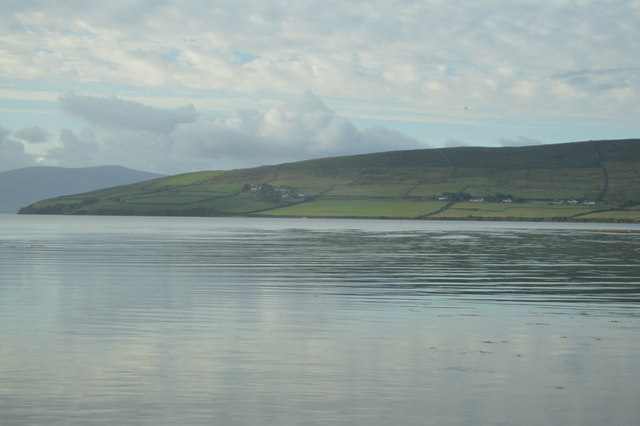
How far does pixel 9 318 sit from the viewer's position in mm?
22000

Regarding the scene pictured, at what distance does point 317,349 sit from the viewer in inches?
696

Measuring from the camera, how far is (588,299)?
28.1 m

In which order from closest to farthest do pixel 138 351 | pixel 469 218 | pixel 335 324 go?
1. pixel 138 351
2. pixel 335 324
3. pixel 469 218

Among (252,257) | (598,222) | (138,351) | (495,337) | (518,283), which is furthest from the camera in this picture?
(598,222)

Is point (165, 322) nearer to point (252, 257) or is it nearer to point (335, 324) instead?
point (335, 324)

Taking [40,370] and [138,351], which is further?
[138,351]

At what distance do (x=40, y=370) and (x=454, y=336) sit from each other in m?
10.3

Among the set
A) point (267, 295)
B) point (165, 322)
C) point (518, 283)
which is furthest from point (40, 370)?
point (518, 283)

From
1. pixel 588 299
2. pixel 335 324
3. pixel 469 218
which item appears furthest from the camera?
pixel 469 218

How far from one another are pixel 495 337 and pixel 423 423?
332 inches

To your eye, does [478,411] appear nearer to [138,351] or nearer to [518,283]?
[138,351]

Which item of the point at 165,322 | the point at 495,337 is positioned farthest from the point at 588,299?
the point at 165,322

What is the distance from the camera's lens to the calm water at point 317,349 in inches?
495

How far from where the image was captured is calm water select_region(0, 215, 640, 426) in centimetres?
1256
